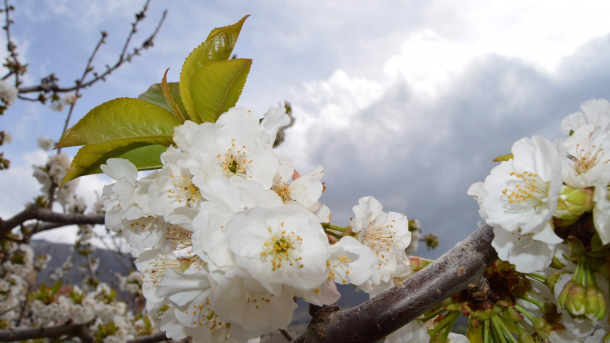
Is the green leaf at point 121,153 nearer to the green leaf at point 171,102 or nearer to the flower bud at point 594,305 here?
the green leaf at point 171,102

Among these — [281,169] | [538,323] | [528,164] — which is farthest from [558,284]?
[281,169]

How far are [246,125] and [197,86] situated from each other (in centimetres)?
25

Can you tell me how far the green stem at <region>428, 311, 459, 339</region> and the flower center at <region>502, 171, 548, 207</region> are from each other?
0.58 m

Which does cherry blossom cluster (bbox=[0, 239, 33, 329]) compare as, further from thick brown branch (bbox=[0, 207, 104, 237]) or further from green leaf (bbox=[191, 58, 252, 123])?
green leaf (bbox=[191, 58, 252, 123])

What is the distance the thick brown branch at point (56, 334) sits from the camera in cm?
372

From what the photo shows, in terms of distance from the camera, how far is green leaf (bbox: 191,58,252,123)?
1133 mm

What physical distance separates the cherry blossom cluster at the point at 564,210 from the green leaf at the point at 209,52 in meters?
0.98

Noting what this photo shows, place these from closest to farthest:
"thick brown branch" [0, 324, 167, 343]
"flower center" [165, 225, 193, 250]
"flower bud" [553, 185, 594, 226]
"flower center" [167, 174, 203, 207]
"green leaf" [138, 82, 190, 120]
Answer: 1. "flower bud" [553, 185, 594, 226]
2. "flower center" [167, 174, 203, 207]
3. "flower center" [165, 225, 193, 250]
4. "green leaf" [138, 82, 190, 120]
5. "thick brown branch" [0, 324, 167, 343]

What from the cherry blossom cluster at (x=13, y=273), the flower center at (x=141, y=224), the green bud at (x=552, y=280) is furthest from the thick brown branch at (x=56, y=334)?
the green bud at (x=552, y=280)

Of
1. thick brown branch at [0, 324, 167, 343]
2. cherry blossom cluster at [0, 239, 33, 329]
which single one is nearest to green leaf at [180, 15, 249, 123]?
thick brown branch at [0, 324, 167, 343]

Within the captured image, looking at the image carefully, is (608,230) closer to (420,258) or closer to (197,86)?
(420,258)

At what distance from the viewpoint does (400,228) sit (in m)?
1.30

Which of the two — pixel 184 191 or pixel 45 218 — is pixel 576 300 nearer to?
pixel 184 191

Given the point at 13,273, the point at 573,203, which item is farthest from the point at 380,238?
the point at 13,273
